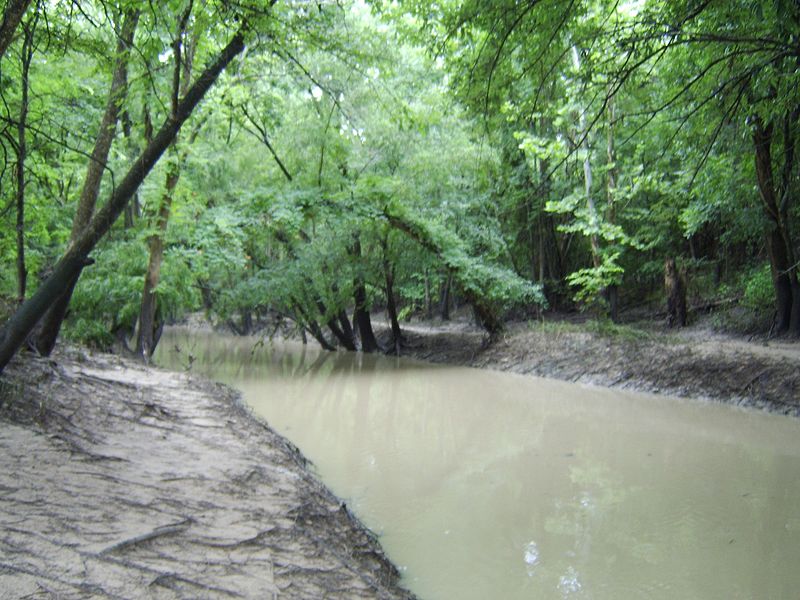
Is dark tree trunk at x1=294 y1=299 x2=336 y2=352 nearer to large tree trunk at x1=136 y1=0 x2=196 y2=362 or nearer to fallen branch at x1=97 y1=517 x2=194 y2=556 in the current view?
large tree trunk at x1=136 y1=0 x2=196 y2=362

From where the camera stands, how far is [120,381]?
7.39 m

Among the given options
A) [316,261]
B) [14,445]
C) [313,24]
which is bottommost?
[14,445]

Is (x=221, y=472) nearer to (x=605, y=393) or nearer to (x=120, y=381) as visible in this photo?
(x=120, y=381)

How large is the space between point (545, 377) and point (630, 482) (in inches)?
326

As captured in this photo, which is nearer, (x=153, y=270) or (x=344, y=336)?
(x=153, y=270)

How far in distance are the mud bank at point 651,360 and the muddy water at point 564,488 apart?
66 cm

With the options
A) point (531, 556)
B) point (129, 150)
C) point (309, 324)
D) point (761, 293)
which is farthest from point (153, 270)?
point (761, 293)

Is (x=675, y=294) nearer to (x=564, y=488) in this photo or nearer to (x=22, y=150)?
(x=564, y=488)

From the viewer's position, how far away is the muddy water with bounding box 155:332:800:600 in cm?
396

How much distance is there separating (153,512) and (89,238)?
2.41m

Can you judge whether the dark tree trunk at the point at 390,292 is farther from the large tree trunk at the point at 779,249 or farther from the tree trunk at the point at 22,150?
the tree trunk at the point at 22,150

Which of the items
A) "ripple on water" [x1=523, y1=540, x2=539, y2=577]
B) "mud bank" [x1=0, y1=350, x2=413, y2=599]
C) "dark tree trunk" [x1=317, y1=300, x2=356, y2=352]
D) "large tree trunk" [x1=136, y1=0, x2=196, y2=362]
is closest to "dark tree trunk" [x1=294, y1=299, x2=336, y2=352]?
"dark tree trunk" [x1=317, y1=300, x2=356, y2=352]

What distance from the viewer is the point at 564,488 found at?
5.89 meters

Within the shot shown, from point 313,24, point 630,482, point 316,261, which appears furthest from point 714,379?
point 316,261
